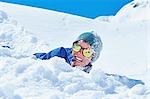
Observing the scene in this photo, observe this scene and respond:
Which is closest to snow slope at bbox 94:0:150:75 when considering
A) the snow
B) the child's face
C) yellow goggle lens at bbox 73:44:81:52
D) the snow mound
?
the snow

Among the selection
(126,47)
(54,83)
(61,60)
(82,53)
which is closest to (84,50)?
(82,53)

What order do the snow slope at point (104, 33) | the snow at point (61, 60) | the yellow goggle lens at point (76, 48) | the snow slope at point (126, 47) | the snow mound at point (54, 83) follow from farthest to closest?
1. the snow slope at point (104, 33)
2. the snow slope at point (126, 47)
3. the yellow goggle lens at point (76, 48)
4. the snow at point (61, 60)
5. the snow mound at point (54, 83)

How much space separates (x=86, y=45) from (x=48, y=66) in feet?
4.70

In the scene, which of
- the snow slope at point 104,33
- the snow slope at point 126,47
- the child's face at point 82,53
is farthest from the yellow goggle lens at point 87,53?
the snow slope at point 104,33

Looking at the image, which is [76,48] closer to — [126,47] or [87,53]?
[87,53]

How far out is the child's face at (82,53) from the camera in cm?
493

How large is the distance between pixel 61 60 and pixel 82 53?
1.31 meters

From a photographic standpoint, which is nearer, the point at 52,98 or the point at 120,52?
the point at 52,98

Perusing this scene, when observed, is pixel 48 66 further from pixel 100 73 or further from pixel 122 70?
pixel 122 70

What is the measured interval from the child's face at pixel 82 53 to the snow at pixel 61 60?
0.57m

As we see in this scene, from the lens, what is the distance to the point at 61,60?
3.67 m

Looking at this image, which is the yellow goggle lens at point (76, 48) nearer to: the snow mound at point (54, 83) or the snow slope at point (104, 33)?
the snow mound at point (54, 83)

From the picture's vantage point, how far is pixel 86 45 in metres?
5.00

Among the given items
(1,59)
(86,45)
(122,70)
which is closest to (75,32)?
(122,70)
